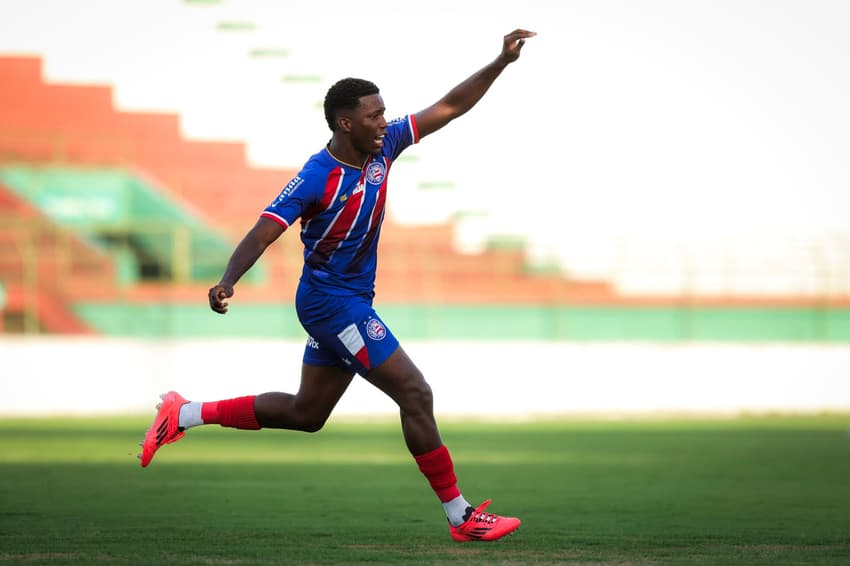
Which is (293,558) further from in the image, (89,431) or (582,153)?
(582,153)

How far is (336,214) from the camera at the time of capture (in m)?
7.00

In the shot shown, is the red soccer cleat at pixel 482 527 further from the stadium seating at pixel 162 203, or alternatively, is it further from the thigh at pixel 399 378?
the stadium seating at pixel 162 203

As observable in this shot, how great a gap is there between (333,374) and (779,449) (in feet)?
25.6

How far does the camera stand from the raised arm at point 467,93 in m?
7.62

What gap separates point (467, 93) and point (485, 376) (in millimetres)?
13665

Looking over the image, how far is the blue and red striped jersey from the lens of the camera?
6.91 meters

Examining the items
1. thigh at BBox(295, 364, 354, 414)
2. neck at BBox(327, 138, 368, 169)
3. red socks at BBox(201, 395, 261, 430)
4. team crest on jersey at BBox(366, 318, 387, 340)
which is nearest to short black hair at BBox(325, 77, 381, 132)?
neck at BBox(327, 138, 368, 169)

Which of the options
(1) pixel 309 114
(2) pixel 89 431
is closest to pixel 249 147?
(1) pixel 309 114

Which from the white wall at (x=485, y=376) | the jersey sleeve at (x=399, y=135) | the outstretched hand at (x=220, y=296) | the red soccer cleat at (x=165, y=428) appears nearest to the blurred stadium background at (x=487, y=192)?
the white wall at (x=485, y=376)

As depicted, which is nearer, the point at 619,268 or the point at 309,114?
the point at 619,268

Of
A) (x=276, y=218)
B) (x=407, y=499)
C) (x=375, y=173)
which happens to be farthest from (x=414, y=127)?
(x=407, y=499)

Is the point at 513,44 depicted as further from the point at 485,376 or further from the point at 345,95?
the point at 485,376

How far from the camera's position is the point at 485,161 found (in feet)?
107

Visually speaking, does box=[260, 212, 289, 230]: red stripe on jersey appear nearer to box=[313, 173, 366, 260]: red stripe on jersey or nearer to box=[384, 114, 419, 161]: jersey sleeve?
box=[313, 173, 366, 260]: red stripe on jersey
